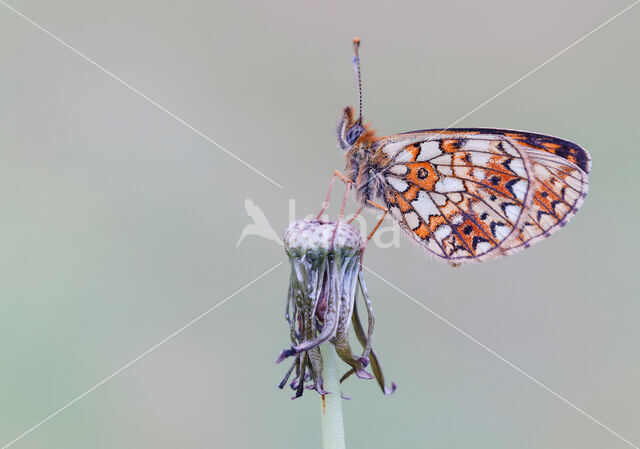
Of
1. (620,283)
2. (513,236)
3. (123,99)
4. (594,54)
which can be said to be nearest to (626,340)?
(620,283)

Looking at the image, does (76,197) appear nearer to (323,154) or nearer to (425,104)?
(323,154)

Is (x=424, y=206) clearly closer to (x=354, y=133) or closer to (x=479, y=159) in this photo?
(x=479, y=159)

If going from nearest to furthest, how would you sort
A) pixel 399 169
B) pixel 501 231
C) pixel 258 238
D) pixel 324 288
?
pixel 324 288 < pixel 501 231 < pixel 399 169 < pixel 258 238

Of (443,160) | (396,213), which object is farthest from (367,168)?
(443,160)

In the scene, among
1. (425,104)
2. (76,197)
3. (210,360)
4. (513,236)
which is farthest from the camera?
(425,104)

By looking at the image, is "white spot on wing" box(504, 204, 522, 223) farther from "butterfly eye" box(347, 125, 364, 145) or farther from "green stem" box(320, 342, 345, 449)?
"green stem" box(320, 342, 345, 449)

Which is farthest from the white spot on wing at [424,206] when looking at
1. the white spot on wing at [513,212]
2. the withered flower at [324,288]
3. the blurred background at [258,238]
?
the blurred background at [258,238]

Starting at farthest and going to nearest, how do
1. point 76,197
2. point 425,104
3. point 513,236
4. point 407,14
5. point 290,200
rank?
point 407,14 → point 425,104 → point 290,200 → point 76,197 → point 513,236

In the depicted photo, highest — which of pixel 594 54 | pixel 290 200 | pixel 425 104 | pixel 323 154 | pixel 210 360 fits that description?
pixel 594 54
